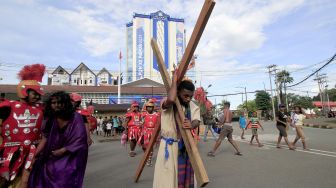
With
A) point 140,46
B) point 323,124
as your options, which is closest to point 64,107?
point 323,124

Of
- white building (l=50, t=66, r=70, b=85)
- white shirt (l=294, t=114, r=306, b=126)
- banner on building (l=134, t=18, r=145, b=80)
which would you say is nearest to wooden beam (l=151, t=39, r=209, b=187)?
white shirt (l=294, t=114, r=306, b=126)

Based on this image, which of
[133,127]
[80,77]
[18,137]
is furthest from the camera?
[80,77]

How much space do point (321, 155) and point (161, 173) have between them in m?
7.61

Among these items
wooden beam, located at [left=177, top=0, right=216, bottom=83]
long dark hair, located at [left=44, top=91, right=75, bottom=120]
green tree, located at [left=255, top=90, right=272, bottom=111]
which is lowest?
long dark hair, located at [left=44, top=91, right=75, bottom=120]

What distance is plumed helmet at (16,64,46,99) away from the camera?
366cm

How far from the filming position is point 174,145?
331 cm

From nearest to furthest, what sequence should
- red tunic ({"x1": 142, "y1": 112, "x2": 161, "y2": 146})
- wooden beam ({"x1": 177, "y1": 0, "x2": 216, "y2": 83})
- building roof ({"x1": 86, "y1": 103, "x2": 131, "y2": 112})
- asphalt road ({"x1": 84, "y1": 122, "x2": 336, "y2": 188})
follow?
wooden beam ({"x1": 177, "y1": 0, "x2": 216, "y2": 83}) → asphalt road ({"x1": 84, "y1": 122, "x2": 336, "y2": 188}) → red tunic ({"x1": 142, "y1": 112, "x2": 161, "y2": 146}) → building roof ({"x1": 86, "y1": 103, "x2": 131, "y2": 112})

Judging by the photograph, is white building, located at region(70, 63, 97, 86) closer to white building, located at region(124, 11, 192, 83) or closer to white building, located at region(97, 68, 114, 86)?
white building, located at region(97, 68, 114, 86)

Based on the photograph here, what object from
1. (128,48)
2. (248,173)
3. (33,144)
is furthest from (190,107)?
(128,48)

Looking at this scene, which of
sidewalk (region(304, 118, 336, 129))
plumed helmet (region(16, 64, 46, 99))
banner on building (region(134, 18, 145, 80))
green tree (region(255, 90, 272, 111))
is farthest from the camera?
green tree (region(255, 90, 272, 111))

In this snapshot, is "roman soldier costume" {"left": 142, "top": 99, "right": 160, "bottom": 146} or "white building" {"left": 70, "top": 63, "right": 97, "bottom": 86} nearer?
"roman soldier costume" {"left": 142, "top": 99, "right": 160, "bottom": 146}

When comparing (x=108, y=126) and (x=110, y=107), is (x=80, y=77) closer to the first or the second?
(x=110, y=107)

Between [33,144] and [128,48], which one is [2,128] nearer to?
[33,144]

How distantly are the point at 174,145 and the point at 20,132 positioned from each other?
1954mm
